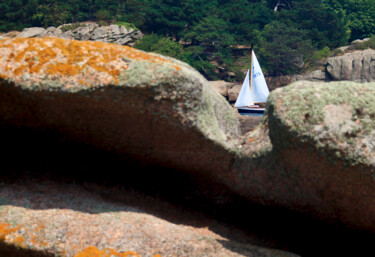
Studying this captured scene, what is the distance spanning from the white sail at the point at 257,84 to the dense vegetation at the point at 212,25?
10470 millimetres

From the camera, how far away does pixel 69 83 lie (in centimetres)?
529

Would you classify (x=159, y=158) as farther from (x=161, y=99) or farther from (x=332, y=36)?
(x=332, y=36)

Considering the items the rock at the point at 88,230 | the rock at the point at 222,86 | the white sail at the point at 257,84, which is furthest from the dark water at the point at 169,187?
the rock at the point at 222,86

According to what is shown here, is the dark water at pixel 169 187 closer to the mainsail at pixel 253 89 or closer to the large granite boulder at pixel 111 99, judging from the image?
the large granite boulder at pixel 111 99

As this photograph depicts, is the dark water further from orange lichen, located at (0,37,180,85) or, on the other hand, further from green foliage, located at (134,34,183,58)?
green foliage, located at (134,34,183,58)

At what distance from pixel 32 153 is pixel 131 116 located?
6.52 ft

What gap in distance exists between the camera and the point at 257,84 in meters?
53.5

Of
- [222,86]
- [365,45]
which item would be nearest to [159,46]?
[222,86]

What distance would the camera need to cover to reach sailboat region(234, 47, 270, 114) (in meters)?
52.1

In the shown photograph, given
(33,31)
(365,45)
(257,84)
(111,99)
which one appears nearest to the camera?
(111,99)

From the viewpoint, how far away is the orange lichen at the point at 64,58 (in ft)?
17.5

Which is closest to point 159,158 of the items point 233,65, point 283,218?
point 283,218

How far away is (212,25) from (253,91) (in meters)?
16.1

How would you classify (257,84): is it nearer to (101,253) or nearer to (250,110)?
(250,110)
